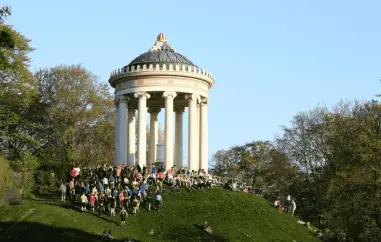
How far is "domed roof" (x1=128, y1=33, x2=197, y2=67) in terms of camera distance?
5131 centimetres

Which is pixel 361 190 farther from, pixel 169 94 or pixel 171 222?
pixel 169 94

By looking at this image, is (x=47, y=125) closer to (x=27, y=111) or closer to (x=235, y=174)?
(x=27, y=111)

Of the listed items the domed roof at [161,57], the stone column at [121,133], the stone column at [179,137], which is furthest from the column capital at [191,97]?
the stone column at [179,137]

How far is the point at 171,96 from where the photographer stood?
49625mm

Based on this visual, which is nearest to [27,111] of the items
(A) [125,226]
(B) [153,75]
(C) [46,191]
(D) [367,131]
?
(C) [46,191]

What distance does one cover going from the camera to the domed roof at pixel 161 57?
51312 mm

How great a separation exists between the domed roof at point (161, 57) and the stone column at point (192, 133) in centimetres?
351

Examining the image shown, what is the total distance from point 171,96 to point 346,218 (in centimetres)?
2137

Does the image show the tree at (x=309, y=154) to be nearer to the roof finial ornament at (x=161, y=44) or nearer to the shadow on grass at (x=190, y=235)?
the roof finial ornament at (x=161, y=44)

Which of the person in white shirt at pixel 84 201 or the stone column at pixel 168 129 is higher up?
the stone column at pixel 168 129

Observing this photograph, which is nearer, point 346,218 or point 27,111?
point 346,218

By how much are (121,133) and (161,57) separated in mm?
7945

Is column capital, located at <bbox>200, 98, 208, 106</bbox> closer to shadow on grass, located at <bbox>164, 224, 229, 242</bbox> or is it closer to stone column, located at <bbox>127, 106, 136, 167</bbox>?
stone column, located at <bbox>127, 106, 136, 167</bbox>

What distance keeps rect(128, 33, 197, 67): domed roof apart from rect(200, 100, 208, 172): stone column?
4324 mm
